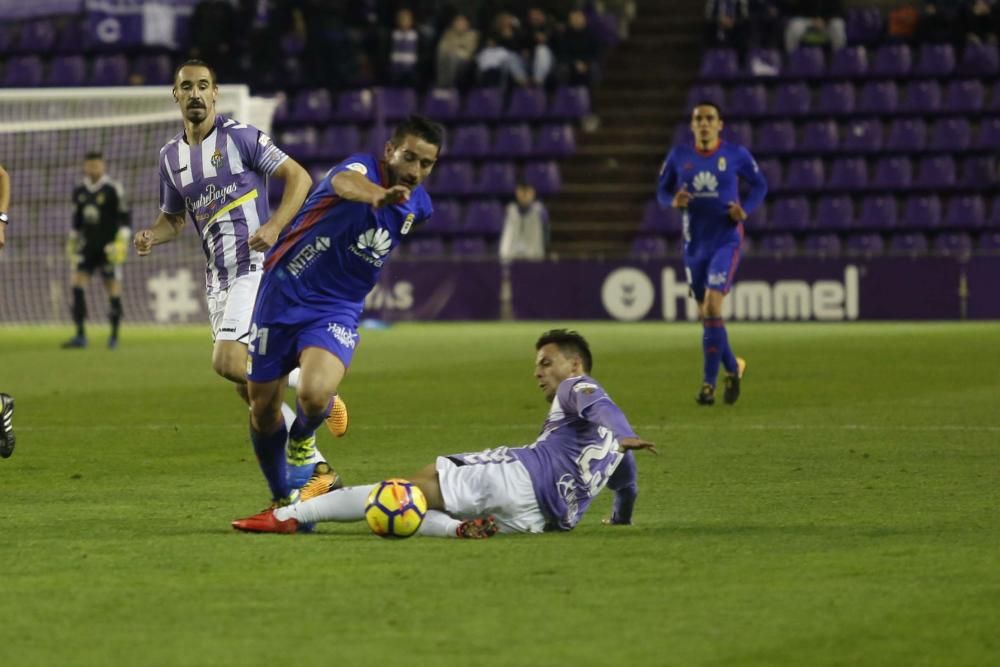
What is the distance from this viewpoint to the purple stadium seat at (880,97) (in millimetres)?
27422

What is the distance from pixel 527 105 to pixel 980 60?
22.6ft

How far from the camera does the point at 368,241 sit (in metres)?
7.61

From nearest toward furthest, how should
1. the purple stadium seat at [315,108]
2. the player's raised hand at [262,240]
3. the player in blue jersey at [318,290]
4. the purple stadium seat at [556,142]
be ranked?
1. the player in blue jersey at [318,290]
2. the player's raised hand at [262,240]
3. the purple stadium seat at [556,142]
4. the purple stadium seat at [315,108]

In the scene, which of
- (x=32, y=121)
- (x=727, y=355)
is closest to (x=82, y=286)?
(x=32, y=121)

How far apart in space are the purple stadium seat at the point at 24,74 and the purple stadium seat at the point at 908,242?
549 inches

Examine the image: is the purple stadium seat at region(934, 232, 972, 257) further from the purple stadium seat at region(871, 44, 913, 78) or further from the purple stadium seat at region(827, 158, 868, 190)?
the purple stadium seat at region(871, 44, 913, 78)

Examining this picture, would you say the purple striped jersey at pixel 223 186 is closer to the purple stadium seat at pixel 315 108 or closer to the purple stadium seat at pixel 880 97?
the purple stadium seat at pixel 880 97

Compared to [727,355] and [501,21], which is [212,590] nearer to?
[727,355]

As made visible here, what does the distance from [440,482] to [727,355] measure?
22.8 feet

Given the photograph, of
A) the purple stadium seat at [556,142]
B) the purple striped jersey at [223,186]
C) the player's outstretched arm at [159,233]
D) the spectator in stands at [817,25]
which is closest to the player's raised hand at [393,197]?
the player's outstretched arm at [159,233]

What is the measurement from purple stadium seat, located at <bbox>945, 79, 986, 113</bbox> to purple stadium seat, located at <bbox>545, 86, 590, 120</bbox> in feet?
18.1

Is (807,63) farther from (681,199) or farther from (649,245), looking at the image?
(681,199)

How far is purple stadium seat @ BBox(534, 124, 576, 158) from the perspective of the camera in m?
29.0

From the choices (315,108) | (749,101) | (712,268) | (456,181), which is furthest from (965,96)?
(712,268)
